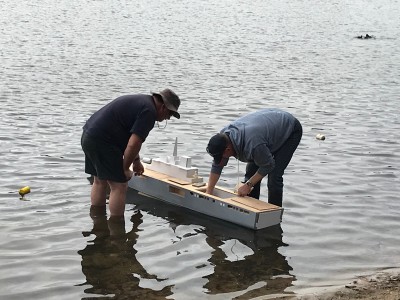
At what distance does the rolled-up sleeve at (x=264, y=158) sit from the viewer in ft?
25.6

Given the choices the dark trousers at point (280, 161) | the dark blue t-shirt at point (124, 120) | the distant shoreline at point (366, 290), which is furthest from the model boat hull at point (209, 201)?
the distant shoreline at point (366, 290)

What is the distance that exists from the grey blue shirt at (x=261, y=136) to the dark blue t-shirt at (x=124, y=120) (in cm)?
107

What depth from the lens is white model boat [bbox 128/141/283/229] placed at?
8461 mm

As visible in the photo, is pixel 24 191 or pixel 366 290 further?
pixel 24 191

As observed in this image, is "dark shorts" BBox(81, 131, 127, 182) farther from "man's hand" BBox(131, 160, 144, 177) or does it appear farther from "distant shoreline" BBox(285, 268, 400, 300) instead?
"distant shoreline" BBox(285, 268, 400, 300)

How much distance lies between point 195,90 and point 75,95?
12.6 feet

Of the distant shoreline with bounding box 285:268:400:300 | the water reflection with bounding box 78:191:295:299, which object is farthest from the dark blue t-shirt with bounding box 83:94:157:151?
the distant shoreline with bounding box 285:268:400:300

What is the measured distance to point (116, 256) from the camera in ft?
24.9

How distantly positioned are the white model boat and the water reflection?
160mm

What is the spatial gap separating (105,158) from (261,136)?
6.46 ft

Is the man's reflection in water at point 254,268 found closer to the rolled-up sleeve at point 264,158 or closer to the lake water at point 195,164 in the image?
the lake water at point 195,164

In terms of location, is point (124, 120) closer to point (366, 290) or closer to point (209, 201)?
point (209, 201)

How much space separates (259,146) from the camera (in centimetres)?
779

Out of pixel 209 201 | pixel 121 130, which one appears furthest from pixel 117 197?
pixel 209 201
